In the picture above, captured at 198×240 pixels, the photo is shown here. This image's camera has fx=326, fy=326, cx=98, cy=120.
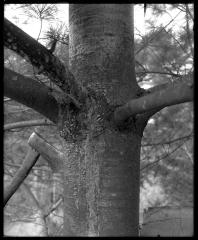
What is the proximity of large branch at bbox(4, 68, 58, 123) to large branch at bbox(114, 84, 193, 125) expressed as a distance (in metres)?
0.20

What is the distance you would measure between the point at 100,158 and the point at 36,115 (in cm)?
195

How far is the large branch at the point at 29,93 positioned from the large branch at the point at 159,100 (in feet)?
0.64

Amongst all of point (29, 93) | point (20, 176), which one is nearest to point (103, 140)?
point (29, 93)

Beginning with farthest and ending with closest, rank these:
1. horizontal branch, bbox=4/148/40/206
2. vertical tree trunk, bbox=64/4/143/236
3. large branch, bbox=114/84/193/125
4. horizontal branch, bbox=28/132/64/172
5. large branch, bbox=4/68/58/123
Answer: horizontal branch, bbox=4/148/40/206 → horizontal branch, bbox=28/132/64/172 → vertical tree trunk, bbox=64/4/143/236 → large branch, bbox=4/68/58/123 → large branch, bbox=114/84/193/125

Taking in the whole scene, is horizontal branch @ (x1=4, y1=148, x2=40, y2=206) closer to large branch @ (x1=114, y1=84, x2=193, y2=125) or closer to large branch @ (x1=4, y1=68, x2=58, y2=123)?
large branch @ (x1=4, y1=68, x2=58, y2=123)

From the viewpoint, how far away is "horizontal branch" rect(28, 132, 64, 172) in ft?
3.53

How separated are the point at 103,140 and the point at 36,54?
13.0 inches

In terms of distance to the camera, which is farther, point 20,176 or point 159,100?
point 20,176

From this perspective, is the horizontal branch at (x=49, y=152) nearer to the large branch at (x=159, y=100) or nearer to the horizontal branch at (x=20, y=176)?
the horizontal branch at (x=20, y=176)

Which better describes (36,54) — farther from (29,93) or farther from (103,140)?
(103,140)

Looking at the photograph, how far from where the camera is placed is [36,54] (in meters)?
0.73

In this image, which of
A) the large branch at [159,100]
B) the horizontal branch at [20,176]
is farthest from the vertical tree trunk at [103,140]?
the horizontal branch at [20,176]

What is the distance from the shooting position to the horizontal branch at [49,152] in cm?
108

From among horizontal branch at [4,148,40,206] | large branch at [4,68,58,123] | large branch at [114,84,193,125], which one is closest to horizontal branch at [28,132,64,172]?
horizontal branch at [4,148,40,206]
